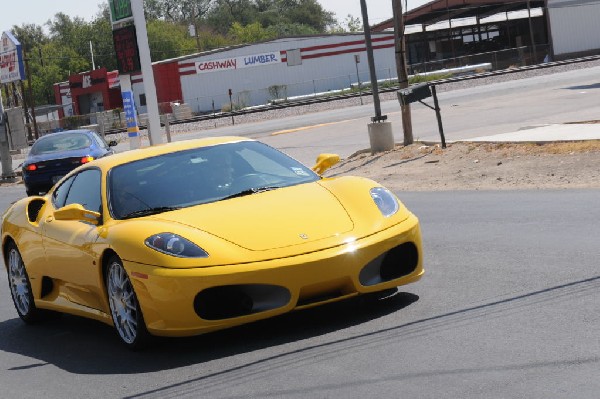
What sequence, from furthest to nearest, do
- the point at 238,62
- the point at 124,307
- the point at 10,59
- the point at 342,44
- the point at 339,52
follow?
the point at 339,52 < the point at 342,44 < the point at 238,62 < the point at 10,59 < the point at 124,307

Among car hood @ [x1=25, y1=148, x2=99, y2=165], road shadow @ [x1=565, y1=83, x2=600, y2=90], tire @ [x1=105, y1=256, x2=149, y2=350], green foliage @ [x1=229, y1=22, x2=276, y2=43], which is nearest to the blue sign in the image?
car hood @ [x1=25, y1=148, x2=99, y2=165]

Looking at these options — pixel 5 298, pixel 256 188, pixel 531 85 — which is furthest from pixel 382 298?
A: pixel 531 85

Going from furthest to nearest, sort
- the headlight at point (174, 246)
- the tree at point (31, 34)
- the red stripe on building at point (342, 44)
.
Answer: the tree at point (31, 34) < the red stripe on building at point (342, 44) < the headlight at point (174, 246)

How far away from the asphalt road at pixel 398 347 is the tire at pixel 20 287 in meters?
0.13

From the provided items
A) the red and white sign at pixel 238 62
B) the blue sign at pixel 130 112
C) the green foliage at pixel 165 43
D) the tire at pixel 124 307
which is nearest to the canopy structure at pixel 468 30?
the red and white sign at pixel 238 62

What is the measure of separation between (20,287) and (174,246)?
2.68m

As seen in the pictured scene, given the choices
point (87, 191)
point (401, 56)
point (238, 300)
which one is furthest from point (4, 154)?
point (238, 300)

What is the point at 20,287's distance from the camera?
30.2 ft

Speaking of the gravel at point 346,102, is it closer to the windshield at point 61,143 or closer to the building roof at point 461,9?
the building roof at point 461,9

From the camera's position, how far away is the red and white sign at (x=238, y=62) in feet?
276

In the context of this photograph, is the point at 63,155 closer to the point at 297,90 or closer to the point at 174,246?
the point at 174,246

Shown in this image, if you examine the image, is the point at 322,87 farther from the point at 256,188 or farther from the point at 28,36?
the point at 28,36

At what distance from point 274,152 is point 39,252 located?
1.91 m

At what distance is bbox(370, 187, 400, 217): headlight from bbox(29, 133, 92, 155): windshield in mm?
17702
